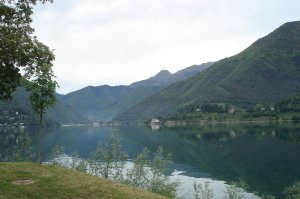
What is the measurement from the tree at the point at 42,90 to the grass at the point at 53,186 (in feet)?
28.4

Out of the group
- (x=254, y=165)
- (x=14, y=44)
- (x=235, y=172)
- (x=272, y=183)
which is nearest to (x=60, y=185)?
(x=14, y=44)

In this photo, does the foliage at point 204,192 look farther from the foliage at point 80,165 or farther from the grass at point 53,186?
the grass at point 53,186

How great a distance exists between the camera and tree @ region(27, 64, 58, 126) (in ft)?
161

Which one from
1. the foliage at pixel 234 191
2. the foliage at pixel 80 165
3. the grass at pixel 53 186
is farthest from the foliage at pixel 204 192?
the grass at pixel 53 186

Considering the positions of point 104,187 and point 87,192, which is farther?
point 104,187

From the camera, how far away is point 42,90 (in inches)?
1953

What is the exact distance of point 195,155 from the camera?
19762 centimetres

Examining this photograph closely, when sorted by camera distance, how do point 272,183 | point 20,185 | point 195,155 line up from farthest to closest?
1. point 195,155
2. point 272,183
3. point 20,185

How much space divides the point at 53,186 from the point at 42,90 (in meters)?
15.9

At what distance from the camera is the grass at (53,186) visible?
1389 inches

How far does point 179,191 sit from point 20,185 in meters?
70.7

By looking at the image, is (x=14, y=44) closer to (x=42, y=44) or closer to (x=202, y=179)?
(x=42, y=44)

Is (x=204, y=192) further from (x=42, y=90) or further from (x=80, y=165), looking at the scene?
(x=42, y=90)

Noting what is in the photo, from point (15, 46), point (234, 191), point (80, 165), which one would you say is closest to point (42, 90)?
point (15, 46)
